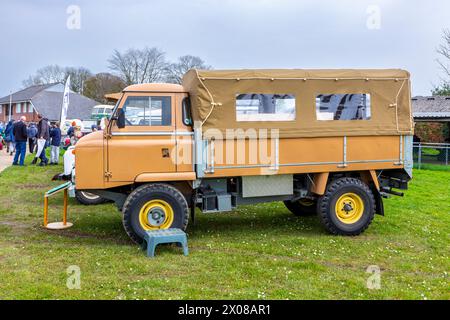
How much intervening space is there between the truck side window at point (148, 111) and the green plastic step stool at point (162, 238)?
1.74m

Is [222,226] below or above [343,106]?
below

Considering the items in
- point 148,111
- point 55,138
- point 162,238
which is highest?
point 148,111

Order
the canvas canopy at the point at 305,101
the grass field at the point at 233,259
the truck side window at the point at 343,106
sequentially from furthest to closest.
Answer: the truck side window at the point at 343,106 < the canvas canopy at the point at 305,101 < the grass field at the point at 233,259

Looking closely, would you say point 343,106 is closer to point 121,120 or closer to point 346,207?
point 346,207

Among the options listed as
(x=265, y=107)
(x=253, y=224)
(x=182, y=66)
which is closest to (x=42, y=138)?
(x=253, y=224)

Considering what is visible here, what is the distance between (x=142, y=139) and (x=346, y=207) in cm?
368

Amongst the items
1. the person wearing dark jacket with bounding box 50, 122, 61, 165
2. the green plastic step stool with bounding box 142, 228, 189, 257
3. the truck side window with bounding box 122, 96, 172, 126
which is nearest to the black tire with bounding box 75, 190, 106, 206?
the truck side window with bounding box 122, 96, 172, 126

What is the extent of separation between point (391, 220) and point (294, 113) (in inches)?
137

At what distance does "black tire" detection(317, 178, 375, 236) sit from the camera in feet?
28.7

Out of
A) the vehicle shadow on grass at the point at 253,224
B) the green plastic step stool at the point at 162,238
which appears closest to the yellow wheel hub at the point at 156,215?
the green plastic step stool at the point at 162,238

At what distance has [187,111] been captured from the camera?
8.32 metres

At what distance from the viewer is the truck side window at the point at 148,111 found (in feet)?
26.6

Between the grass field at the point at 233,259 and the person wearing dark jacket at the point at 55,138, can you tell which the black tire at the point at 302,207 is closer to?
the grass field at the point at 233,259

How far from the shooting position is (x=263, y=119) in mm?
8430
